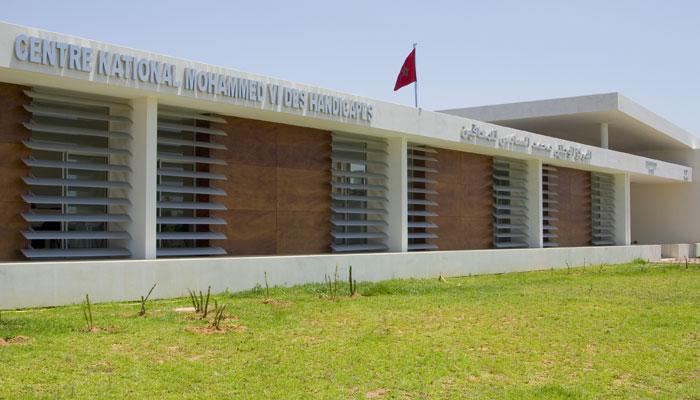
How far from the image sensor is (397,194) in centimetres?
2077

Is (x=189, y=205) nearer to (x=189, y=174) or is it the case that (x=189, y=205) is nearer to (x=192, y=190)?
(x=192, y=190)

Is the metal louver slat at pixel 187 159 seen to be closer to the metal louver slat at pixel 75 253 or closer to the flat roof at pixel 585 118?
the metal louver slat at pixel 75 253

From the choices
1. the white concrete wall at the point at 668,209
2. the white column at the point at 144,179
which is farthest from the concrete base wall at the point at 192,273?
the white concrete wall at the point at 668,209

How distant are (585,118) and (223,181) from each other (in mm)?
19167

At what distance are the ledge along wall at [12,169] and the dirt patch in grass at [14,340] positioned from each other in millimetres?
4362

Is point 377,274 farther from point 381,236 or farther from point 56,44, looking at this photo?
point 56,44

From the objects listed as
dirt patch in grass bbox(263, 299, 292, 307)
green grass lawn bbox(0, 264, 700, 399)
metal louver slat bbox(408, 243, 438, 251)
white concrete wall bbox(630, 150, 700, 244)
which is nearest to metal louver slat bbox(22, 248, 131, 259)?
green grass lawn bbox(0, 264, 700, 399)

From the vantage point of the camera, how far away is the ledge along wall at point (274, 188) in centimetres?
1711

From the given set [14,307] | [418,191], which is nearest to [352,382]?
[14,307]

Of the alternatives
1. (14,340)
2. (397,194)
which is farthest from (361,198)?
(14,340)

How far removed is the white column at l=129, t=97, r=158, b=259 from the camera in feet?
47.3

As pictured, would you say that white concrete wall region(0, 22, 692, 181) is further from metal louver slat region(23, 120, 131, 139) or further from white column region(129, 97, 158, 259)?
metal louver slat region(23, 120, 131, 139)

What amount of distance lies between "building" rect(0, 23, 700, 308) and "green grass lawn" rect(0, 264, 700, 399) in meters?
1.78

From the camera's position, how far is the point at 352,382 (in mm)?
8133
